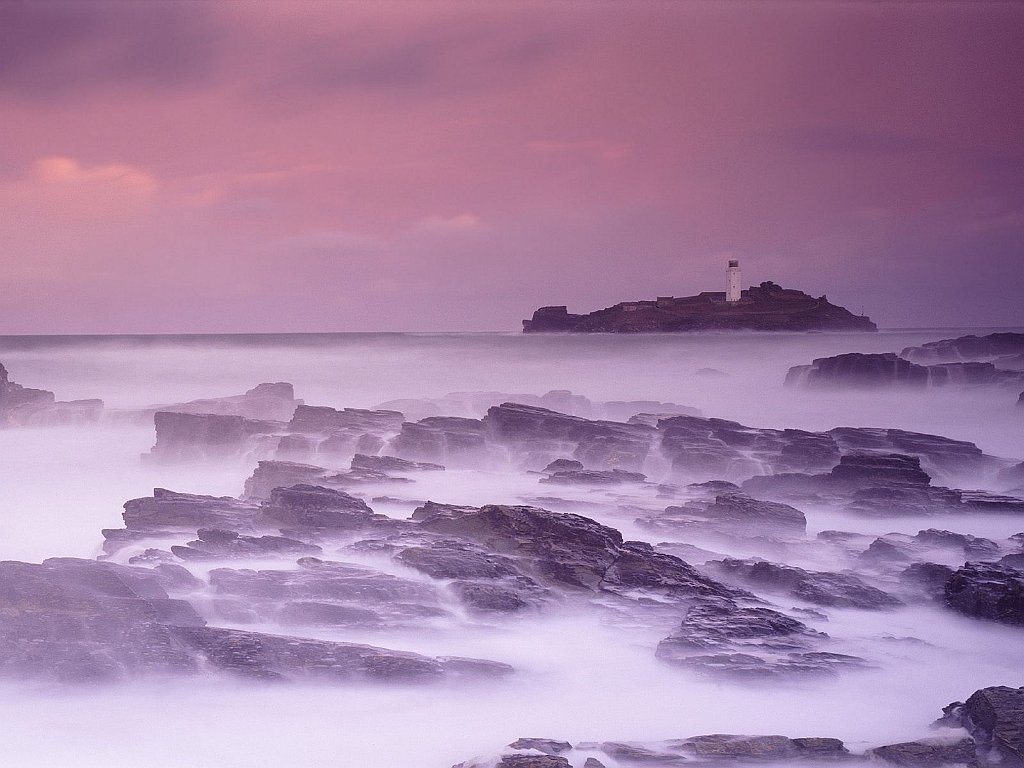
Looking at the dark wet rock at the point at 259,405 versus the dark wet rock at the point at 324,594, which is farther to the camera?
the dark wet rock at the point at 259,405

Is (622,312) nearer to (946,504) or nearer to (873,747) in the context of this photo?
(946,504)

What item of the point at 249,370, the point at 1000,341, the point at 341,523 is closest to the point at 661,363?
the point at 1000,341

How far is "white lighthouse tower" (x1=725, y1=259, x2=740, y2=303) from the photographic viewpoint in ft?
184

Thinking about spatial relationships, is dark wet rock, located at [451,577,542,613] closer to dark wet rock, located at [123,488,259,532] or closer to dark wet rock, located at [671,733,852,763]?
dark wet rock, located at [671,733,852,763]

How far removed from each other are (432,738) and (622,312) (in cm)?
5517

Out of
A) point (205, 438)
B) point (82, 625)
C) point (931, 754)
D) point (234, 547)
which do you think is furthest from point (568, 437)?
point (931, 754)

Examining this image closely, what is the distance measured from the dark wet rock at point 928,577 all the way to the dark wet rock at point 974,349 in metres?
34.1

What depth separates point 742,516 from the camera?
10719mm

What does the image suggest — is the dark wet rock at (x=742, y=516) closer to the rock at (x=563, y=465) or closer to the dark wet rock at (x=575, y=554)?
the dark wet rock at (x=575, y=554)

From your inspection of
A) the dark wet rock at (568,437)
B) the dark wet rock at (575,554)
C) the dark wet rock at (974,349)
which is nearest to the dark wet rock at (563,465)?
the dark wet rock at (568,437)

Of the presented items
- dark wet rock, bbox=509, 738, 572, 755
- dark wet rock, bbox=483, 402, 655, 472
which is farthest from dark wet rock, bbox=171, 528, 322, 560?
dark wet rock, bbox=483, 402, 655, 472

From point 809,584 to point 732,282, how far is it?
51.3 metres

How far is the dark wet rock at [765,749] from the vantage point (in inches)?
199

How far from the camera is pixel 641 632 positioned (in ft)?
23.4
